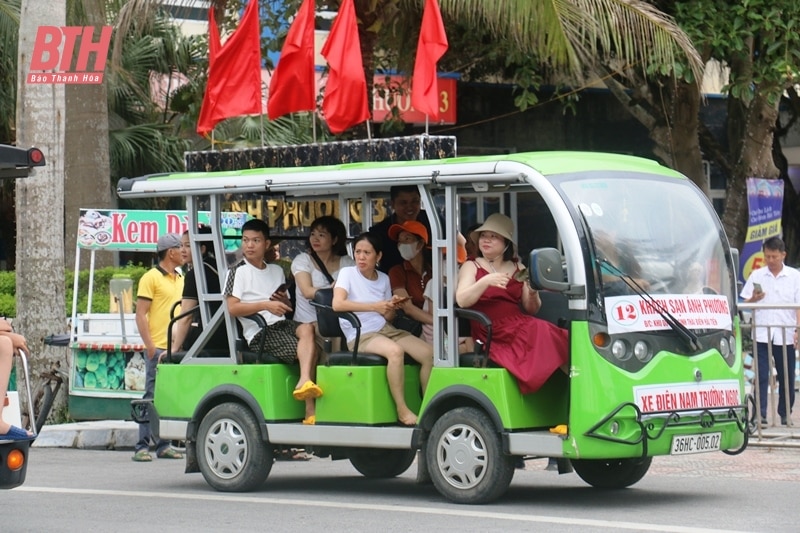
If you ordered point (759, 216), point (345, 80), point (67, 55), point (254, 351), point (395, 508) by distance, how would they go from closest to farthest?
point (395, 508) < point (254, 351) < point (345, 80) < point (67, 55) < point (759, 216)

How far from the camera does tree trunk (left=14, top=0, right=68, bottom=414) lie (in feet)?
49.2

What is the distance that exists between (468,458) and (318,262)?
2.07m

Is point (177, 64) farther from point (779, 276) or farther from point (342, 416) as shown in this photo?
point (342, 416)

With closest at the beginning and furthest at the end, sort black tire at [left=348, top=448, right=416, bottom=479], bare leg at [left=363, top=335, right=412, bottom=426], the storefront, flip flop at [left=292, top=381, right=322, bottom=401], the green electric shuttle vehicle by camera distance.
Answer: the green electric shuttle vehicle → bare leg at [left=363, top=335, right=412, bottom=426] → flip flop at [left=292, top=381, right=322, bottom=401] → black tire at [left=348, top=448, right=416, bottom=479] → the storefront

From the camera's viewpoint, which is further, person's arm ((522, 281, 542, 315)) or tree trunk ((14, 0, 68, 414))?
tree trunk ((14, 0, 68, 414))

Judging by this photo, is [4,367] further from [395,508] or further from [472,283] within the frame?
[472,283]

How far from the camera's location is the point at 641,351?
905 centimetres

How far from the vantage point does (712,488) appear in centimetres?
1038

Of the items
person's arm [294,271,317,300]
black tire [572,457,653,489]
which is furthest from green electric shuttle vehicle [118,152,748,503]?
person's arm [294,271,317,300]

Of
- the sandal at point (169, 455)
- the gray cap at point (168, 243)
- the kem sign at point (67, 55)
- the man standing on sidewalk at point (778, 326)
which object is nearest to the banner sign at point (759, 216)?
the man standing on sidewalk at point (778, 326)

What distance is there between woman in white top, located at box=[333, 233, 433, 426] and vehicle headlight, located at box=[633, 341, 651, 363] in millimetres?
1530

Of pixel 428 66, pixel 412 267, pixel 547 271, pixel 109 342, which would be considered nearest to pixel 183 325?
pixel 412 267

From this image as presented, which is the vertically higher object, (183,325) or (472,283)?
(472,283)

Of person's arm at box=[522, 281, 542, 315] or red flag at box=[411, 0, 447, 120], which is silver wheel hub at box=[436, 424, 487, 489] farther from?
red flag at box=[411, 0, 447, 120]
